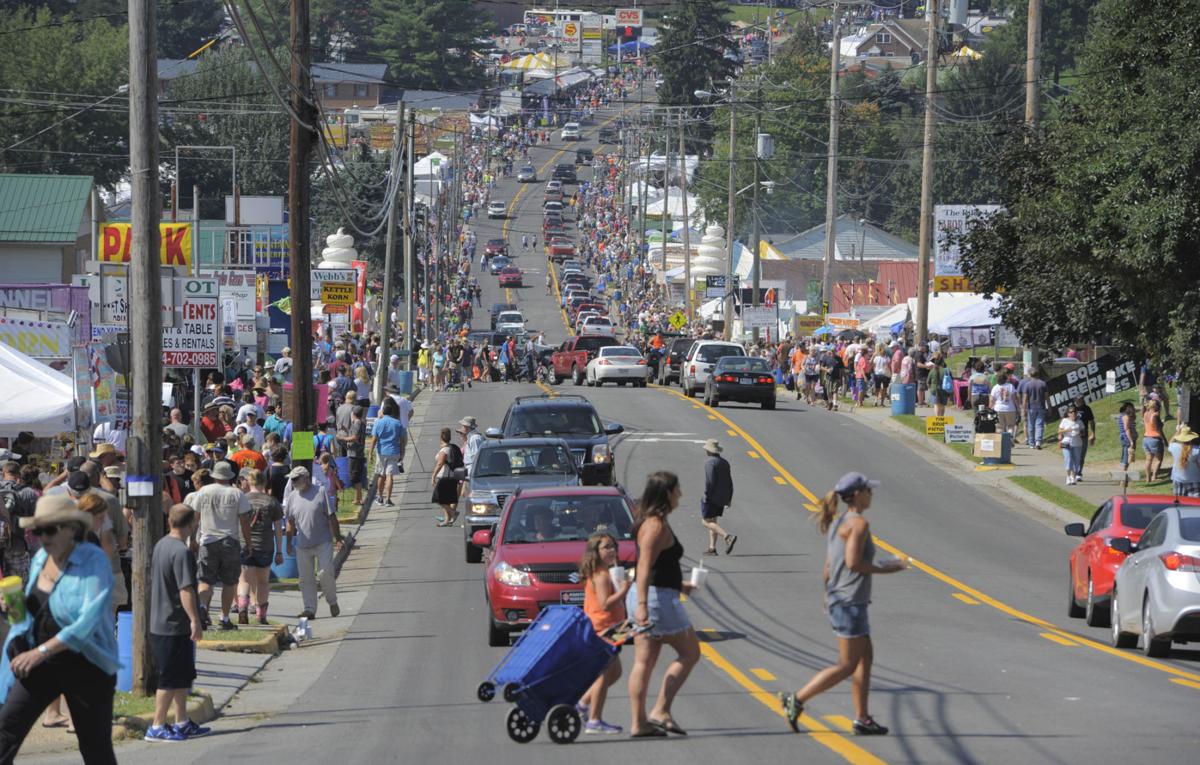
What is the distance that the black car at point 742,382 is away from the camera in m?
47.1

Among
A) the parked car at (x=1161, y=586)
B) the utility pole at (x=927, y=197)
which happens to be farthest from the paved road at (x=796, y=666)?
the utility pole at (x=927, y=197)

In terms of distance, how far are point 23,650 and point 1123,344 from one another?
2893 cm

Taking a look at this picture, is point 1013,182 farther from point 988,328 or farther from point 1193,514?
point 988,328

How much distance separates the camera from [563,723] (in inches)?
469

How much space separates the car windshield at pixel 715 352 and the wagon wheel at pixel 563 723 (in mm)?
39407

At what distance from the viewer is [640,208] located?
13262cm

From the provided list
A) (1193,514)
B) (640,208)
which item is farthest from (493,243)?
(1193,514)

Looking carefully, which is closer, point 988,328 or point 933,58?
point 933,58

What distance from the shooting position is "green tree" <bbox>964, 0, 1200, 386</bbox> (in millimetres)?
26547

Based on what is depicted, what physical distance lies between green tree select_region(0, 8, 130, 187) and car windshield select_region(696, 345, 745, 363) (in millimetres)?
54574

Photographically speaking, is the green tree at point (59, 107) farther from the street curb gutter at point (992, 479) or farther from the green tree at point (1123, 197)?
the green tree at point (1123, 197)

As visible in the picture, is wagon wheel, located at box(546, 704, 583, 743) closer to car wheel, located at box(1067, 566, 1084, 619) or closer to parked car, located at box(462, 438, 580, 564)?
car wheel, located at box(1067, 566, 1084, 619)

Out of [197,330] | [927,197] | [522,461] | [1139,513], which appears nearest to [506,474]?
[522,461]

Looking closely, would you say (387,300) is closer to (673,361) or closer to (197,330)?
(673,361)
